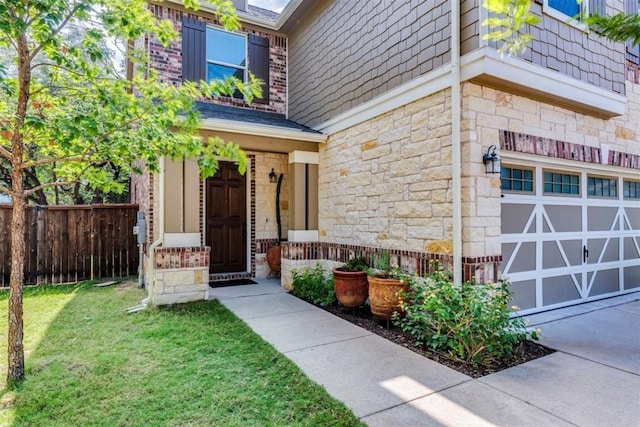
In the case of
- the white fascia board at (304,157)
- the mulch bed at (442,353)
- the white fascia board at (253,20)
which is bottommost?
the mulch bed at (442,353)

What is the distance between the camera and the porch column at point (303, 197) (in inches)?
274

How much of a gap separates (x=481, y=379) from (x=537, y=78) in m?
3.70

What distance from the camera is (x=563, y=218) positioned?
552 centimetres

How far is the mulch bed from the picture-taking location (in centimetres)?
343

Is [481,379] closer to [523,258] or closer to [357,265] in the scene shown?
[523,258]

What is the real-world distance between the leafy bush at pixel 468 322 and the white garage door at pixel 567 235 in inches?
41.8

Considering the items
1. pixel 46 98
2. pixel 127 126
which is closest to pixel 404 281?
pixel 127 126

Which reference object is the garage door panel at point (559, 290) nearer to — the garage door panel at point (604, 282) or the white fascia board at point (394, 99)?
the garage door panel at point (604, 282)

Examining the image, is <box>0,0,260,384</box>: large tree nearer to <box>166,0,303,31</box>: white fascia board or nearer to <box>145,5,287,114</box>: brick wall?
<box>145,5,287,114</box>: brick wall

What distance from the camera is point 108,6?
3.27m

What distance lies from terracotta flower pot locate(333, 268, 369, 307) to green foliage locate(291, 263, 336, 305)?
0.58 meters

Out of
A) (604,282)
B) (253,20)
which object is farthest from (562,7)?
(253,20)

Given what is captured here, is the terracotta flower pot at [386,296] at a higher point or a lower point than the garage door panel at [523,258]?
lower

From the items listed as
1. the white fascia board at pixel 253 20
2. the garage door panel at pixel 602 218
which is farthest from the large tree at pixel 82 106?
the garage door panel at pixel 602 218
